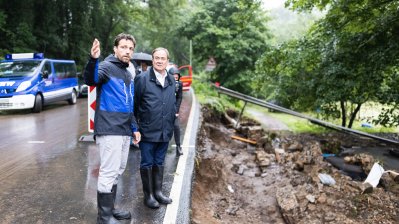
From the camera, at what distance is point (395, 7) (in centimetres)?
998

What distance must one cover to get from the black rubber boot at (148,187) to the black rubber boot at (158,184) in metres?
0.09

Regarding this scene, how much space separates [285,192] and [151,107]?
13.7 feet

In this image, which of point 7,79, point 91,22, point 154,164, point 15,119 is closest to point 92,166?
point 154,164

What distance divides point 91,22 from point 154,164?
23.3m

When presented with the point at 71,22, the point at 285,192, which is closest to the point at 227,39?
the point at 71,22

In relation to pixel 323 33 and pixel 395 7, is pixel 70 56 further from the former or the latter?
pixel 395 7

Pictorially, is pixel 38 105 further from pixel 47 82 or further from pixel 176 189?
pixel 176 189

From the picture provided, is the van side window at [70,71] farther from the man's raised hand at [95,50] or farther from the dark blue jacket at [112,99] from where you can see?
the man's raised hand at [95,50]

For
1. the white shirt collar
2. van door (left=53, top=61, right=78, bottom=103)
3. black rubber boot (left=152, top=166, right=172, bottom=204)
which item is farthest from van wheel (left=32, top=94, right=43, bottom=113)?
the white shirt collar

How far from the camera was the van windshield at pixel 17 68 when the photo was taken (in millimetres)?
12297

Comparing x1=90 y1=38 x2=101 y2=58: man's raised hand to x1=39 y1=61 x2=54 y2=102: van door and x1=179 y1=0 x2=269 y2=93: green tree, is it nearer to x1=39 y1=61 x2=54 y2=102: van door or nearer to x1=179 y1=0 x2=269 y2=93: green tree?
x1=39 y1=61 x2=54 y2=102: van door

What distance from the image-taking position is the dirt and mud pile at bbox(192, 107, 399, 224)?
5977 millimetres

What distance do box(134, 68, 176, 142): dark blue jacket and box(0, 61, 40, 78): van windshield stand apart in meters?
9.91

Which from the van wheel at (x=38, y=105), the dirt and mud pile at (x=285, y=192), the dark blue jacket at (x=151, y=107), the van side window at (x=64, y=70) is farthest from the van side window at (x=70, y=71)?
the dark blue jacket at (x=151, y=107)
